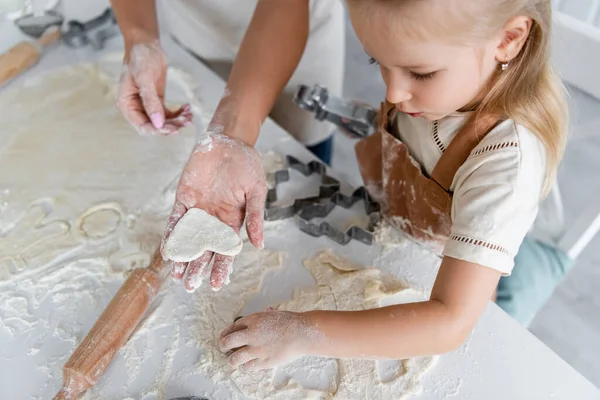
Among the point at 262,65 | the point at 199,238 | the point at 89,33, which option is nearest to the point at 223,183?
the point at 199,238

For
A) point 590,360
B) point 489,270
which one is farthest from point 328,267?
point 590,360

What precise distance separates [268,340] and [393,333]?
0.58 ft

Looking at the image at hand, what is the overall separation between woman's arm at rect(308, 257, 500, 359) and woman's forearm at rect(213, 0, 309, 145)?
40 cm

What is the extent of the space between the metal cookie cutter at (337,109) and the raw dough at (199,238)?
1.22ft

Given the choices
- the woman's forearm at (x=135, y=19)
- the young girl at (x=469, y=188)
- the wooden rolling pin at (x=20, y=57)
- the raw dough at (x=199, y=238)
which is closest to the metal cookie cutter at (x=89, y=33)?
the wooden rolling pin at (x=20, y=57)

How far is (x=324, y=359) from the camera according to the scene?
2.44 ft

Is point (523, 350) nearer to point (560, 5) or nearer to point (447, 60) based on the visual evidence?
point (447, 60)

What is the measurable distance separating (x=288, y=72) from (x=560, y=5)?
621 mm

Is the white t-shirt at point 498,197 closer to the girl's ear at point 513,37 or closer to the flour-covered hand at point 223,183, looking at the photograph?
the girl's ear at point 513,37

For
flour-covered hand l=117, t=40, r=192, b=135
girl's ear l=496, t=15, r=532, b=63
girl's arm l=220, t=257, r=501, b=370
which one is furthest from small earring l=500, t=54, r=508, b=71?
flour-covered hand l=117, t=40, r=192, b=135

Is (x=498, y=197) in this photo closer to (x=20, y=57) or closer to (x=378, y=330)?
(x=378, y=330)

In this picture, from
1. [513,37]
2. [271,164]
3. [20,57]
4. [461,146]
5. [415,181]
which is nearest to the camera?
[513,37]

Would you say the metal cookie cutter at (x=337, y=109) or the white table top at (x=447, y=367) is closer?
the white table top at (x=447, y=367)

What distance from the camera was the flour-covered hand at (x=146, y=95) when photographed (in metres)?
0.98
